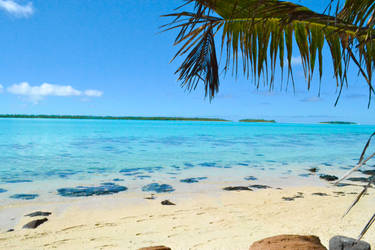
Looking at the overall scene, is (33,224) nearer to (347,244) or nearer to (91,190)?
(91,190)

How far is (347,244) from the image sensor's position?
328 centimetres

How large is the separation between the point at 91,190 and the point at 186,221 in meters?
4.30

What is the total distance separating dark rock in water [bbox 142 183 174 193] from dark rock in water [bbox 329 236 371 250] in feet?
18.6

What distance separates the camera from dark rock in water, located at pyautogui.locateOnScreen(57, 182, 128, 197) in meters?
8.05

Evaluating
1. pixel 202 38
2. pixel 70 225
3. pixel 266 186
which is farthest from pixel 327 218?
pixel 70 225

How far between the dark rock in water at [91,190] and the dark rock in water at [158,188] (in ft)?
2.30

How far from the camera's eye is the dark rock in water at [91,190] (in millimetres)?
8047

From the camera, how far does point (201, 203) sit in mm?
6973

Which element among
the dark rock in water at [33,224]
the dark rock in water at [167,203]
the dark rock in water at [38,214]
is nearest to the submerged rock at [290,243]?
the dark rock in water at [167,203]

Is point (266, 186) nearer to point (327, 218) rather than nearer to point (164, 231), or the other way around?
point (327, 218)

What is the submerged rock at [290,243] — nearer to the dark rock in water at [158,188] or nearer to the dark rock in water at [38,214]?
the dark rock in water at [38,214]

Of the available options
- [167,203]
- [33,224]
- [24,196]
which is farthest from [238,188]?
[24,196]

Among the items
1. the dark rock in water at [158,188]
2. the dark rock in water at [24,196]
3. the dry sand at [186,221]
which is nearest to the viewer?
the dry sand at [186,221]

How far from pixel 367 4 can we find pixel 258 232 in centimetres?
390
